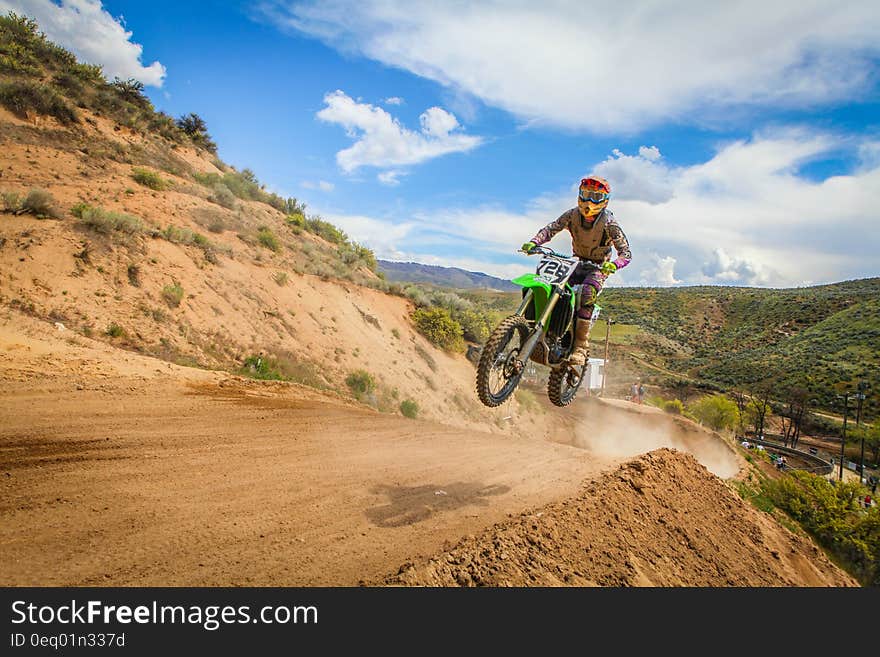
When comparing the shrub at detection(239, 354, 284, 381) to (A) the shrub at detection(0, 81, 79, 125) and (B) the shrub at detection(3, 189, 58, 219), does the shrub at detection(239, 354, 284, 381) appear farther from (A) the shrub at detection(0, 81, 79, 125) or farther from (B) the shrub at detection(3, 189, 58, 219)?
(A) the shrub at detection(0, 81, 79, 125)

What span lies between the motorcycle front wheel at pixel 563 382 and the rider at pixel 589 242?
0.74 ft

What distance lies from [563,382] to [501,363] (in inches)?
55.7

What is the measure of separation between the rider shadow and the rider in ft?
8.83

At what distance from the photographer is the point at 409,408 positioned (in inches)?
776

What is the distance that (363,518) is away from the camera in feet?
19.6

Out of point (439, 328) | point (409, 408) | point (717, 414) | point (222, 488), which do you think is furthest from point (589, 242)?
point (717, 414)

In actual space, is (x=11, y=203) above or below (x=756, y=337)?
below

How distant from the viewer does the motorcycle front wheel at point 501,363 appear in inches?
246

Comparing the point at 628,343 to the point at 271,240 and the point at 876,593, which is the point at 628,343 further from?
the point at 876,593

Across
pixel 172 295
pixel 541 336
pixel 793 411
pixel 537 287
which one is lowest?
pixel 793 411

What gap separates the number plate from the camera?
7.02 meters

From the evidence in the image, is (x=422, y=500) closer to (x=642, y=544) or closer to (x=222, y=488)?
(x=222, y=488)

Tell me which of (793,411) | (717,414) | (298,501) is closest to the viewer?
(298,501)

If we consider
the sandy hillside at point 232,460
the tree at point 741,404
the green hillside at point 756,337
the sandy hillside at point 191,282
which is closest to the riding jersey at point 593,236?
the sandy hillside at point 232,460
